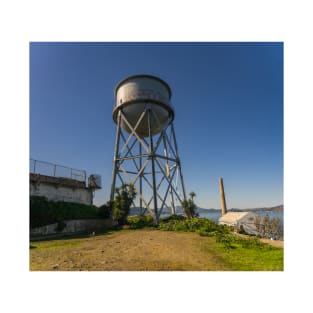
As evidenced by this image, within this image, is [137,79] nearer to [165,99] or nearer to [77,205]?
[165,99]

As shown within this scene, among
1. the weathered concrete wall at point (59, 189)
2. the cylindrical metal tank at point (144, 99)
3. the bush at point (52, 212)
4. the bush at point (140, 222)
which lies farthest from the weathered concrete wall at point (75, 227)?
the cylindrical metal tank at point (144, 99)

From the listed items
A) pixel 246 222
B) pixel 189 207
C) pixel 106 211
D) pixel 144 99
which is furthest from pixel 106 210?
pixel 246 222

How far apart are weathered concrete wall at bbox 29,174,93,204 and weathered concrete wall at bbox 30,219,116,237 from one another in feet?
7.57

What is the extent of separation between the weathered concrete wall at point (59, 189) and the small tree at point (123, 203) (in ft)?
12.8

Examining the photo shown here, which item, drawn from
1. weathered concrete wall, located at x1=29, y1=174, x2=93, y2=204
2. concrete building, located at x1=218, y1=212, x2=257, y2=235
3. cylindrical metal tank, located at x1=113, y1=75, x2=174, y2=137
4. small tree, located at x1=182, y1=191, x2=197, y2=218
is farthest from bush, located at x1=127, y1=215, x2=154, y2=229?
cylindrical metal tank, located at x1=113, y1=75, x2=174, y2=137

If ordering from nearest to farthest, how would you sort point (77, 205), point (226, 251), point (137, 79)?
point (226, 251) → point (77, 205) → point (137, 79)

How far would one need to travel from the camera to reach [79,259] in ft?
16.0

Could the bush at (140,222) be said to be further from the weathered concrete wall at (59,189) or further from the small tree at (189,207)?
the weathered concrete wall at (59,189)

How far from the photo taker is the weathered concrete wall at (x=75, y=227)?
11367mm

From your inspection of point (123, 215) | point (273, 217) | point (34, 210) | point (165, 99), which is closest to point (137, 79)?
point (165, 99)

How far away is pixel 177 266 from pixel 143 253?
144 centimetres

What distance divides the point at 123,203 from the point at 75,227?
148 inches

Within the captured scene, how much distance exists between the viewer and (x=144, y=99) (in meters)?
14.7

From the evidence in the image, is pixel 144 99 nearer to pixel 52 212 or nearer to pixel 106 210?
pixel 106 210
